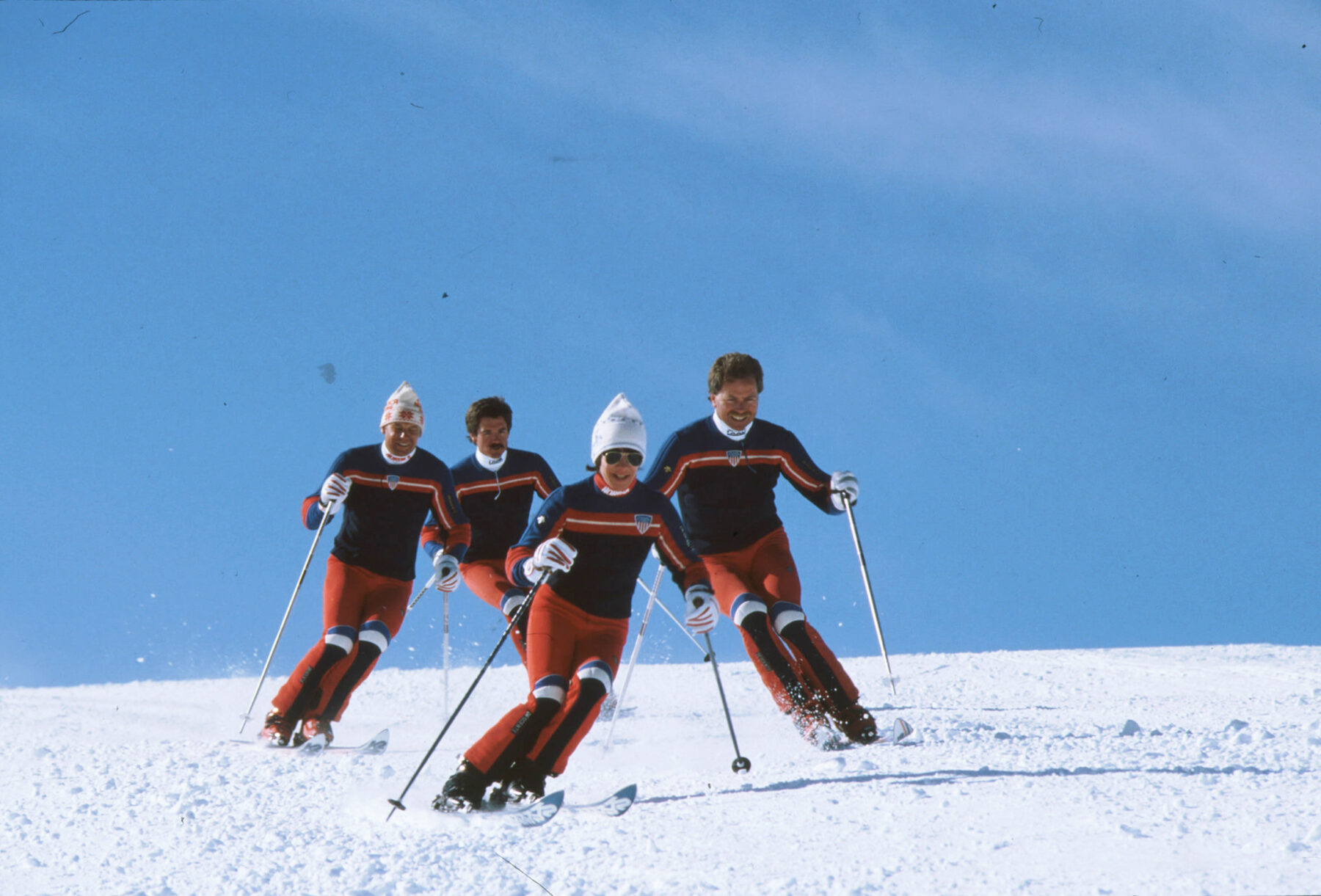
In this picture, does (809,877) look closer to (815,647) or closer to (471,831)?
(471,831)

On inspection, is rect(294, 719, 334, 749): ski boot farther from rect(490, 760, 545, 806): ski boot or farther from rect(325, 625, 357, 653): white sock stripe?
rect(490, 760, 545, 806): ski boot

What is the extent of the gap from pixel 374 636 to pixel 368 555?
538 millimetres

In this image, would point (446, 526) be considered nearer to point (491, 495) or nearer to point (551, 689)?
point (491, 495)

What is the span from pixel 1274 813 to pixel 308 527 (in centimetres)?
584

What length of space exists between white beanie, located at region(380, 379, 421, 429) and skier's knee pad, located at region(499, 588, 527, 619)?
1.27 metres

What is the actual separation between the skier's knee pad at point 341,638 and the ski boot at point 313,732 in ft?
1.36

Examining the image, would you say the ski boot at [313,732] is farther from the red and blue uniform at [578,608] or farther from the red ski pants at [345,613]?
the red and blue uniform at [578,608]

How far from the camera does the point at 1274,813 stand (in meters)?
4.07

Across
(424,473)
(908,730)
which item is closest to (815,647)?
(908,730)

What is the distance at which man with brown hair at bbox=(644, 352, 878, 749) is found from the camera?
6098 millimetres

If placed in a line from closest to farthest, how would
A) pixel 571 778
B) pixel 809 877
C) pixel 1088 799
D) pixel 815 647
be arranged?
pixel 809 877 < pixel 1088 799 < pixel 571 778 < pixel 815 647

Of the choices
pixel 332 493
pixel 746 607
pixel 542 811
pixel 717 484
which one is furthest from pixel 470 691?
pixel 332 493

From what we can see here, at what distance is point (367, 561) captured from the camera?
7.12m

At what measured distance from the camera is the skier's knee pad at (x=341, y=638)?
6730mm
